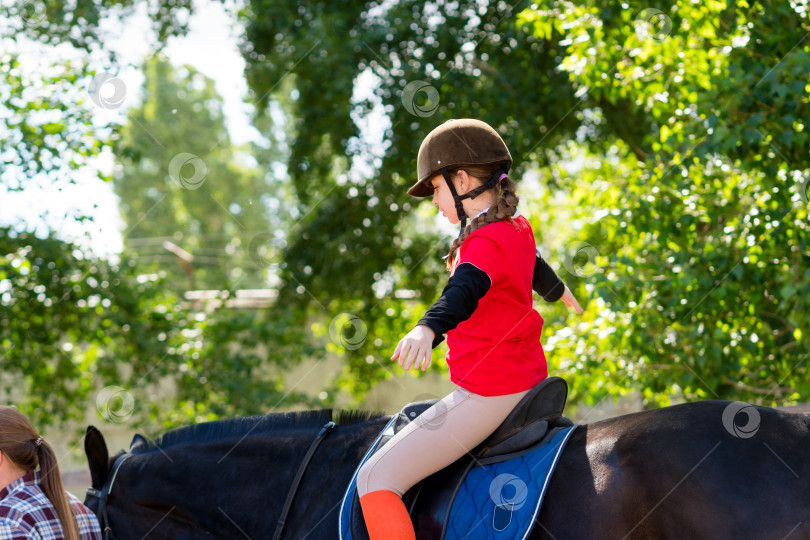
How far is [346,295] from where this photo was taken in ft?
29.8

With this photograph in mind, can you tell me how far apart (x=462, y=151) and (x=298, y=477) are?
4.19 ft

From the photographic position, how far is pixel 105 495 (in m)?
2.79

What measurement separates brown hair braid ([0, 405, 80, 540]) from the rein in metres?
0.28

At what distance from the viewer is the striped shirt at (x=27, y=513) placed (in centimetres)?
227

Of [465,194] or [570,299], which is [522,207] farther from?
[465,194]

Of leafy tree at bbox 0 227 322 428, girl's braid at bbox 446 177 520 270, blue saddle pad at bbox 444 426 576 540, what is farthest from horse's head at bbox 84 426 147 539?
leafy tree at bbox 0 227 322 428

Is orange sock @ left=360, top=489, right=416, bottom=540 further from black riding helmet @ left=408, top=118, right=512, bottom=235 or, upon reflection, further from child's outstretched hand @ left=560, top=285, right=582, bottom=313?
child's outstretched hand @ left=560, top=285, right=582, bottom=313

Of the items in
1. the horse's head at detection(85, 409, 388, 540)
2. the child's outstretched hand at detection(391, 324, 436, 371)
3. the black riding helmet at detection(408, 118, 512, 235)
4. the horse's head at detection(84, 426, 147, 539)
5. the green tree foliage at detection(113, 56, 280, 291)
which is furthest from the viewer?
the green tree foliage at detection(113, 56, 280, 291)

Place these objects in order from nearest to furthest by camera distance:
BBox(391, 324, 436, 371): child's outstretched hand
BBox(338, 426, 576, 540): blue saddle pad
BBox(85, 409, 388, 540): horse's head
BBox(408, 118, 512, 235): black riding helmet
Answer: BBox(391, 324, 436, 371): child's outstretched hand → BBox(338, 426, 576, 540): blue saddle pad → BBox(408, 118, 512, 235): black riding helmet → BBox(85, 409, 388, 540): horse's head

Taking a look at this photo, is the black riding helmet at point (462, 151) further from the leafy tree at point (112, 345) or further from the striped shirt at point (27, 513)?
the leafy tree at point (112, 345)

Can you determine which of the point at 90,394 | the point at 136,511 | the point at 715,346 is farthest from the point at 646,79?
the point at 90,394

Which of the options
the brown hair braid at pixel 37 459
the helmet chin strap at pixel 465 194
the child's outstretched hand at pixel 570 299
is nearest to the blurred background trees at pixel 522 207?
the child's outstretched hand at pixel 570 299

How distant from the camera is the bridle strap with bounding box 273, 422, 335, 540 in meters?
2.58

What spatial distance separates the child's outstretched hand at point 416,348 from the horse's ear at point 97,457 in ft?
4.88
